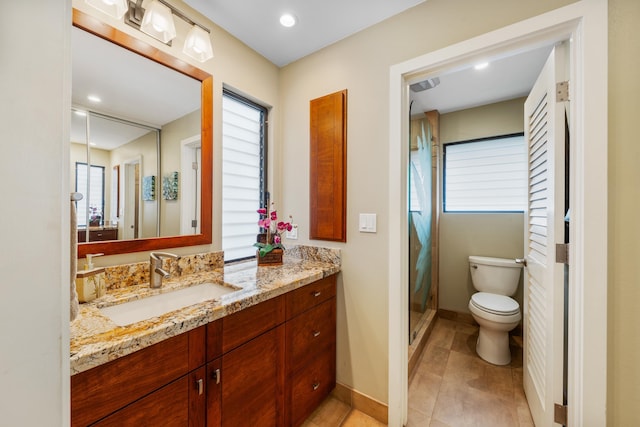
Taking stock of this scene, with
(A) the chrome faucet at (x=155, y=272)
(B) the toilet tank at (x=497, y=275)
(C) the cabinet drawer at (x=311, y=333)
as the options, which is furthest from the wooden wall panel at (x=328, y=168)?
(B) the toilet tank at (x=497, y=275)

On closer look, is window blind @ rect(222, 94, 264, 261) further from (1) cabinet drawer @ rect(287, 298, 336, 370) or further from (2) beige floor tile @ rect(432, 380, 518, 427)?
(2) beige floor tile @ rect(432, 380, 518, 427)

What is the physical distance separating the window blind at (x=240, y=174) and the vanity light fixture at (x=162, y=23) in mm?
355

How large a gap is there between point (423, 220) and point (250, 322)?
1.98m

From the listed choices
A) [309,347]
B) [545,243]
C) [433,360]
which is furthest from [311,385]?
[545,243]

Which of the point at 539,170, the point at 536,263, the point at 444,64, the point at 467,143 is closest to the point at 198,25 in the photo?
the point at 444,64

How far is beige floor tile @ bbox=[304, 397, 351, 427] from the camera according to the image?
1.50 m

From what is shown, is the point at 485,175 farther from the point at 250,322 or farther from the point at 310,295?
the point at 250,322

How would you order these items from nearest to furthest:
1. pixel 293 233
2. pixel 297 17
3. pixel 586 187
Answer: pixel 586 187 → pixel 297 17 → pixel 293 233

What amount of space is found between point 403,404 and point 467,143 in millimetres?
2599

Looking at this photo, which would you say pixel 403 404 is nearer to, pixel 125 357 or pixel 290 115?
pixel 125 357

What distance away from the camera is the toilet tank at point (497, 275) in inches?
94.3

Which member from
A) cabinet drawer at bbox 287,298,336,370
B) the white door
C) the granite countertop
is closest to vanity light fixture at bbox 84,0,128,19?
the granite countertop

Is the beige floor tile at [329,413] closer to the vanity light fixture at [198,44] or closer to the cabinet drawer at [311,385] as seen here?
the cabinet drawer at [311,385]

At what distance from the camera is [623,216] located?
1.01 m
